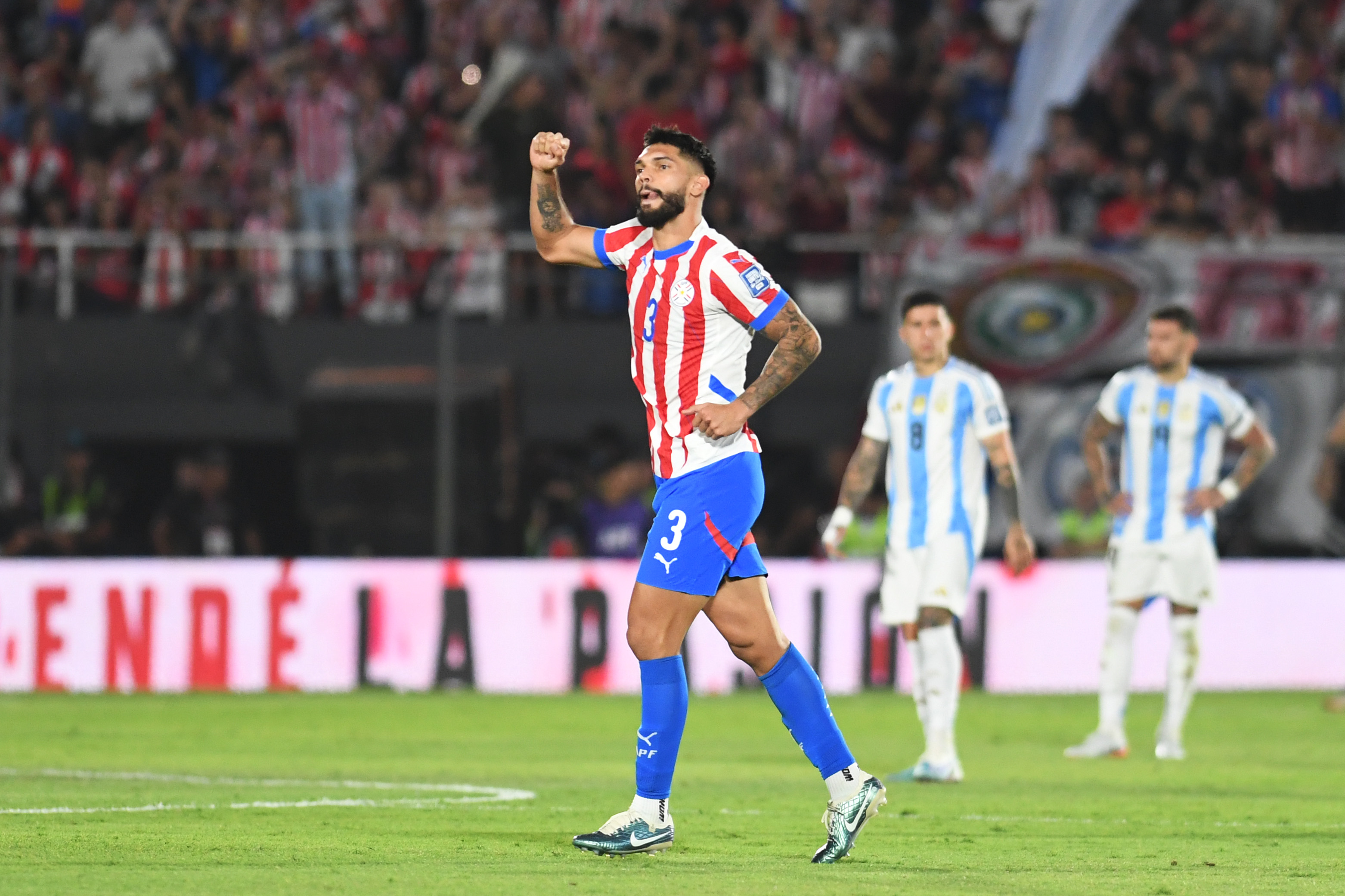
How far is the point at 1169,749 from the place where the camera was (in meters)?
11.2

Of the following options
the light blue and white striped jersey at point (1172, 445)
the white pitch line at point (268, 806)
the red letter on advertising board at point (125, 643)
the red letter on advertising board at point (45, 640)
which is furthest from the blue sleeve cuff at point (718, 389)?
the red letter on advertising board at point (45, 640)

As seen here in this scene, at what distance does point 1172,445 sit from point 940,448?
1899 mm

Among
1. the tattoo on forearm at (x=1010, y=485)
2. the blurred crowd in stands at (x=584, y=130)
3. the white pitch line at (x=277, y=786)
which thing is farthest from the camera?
the blurred crowd in stands at (x=584, y=130)

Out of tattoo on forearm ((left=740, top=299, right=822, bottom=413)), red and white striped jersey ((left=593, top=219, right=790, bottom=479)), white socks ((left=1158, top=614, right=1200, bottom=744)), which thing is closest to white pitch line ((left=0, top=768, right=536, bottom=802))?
red and white striped jersey ((left=593, top=219, right=790, bottom=479))

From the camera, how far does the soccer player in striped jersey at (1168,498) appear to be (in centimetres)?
1125

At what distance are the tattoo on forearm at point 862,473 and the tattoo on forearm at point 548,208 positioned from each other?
3357mm

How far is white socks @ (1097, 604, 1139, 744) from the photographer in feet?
36.6

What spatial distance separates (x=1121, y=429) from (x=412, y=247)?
682cm

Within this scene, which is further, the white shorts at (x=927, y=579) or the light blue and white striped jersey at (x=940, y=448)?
the light blue and white striped jersey at (x=940, y=448)

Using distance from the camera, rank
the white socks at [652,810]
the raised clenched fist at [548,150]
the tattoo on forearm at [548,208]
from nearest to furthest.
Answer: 1. the white socks at [652,810]
2. the raised clenched fist at [548,150]
3. the tattoo on forearm at [548,208]

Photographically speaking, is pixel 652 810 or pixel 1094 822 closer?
pixel 652 810

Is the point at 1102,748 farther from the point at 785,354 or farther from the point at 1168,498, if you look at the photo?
the point at 785,354

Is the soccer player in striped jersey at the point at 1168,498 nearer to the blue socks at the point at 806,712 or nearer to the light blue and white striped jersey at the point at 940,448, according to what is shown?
the light blue and white striped jersey at the point at 940,448

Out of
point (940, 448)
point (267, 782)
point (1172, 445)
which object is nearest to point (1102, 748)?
point (1172, 445)
